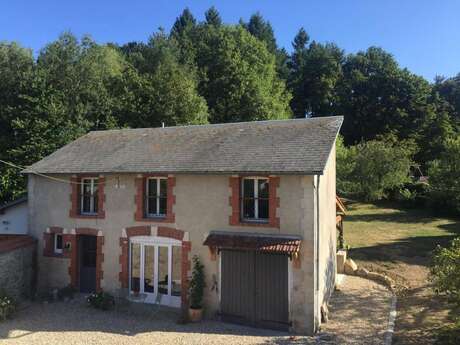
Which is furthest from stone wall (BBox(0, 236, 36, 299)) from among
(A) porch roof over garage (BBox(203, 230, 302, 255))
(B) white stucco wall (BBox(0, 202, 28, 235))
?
(A) porch roof over garage (BBox(203, 230, 302, 255))

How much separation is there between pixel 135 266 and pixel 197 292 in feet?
9.57

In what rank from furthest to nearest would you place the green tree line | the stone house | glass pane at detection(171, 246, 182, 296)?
the green tree line < glass pane at detection(171, 246, 182, 296) < the stone house

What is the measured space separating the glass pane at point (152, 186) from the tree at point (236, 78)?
89.6ft

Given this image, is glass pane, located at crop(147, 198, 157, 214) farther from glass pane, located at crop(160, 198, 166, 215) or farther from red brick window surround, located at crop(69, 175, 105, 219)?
red brick window surround, located at crop(69, 175, 105, 219)

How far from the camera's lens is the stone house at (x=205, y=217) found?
12.0 meters

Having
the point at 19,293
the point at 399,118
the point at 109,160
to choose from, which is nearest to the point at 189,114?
the point at 109,160

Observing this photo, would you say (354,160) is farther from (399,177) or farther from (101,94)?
(101,94)

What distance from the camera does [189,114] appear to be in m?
35.7

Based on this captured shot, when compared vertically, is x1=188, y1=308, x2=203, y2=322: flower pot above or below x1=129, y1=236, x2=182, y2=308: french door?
below

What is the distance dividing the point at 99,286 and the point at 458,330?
461 inches

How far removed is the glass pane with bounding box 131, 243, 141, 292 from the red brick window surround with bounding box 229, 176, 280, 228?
3857 mm

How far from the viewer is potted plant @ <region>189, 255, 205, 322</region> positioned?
12617mm

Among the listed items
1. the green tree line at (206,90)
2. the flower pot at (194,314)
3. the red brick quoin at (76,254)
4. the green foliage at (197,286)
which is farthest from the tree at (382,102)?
the flower pot at (194,314)

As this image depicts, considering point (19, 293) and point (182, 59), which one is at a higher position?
point (182, 59)
